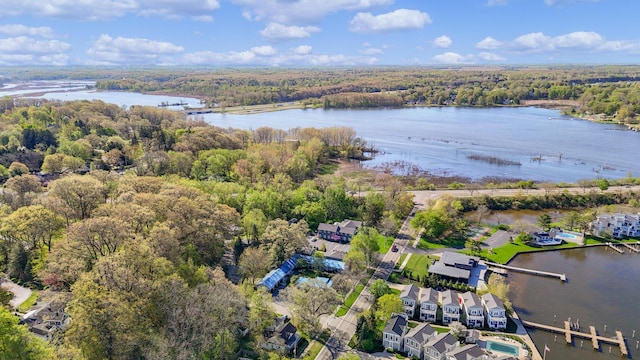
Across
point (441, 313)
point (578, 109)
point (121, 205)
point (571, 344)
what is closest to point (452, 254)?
point (441, 313)

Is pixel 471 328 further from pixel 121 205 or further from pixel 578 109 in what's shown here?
pixel 578 109

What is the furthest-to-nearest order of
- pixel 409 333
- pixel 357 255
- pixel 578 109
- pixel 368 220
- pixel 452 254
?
pixel 578 109, pixel 368 220, pixel 452 254, pixel 357 255, pixel 409 333

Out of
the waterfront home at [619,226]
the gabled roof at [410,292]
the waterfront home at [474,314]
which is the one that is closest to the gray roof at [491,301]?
the waterfront home at [474,314]

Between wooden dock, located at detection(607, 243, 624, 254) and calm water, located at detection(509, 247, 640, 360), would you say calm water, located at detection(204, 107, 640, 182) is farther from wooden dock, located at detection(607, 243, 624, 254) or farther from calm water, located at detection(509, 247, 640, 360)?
calm water, located at detection(509, 247, 640, 360)

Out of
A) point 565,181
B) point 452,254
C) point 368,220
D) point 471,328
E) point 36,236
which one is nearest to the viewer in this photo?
point 471,328

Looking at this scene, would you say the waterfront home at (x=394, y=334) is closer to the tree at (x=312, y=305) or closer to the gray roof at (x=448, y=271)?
the tree at (x=312, y=305)

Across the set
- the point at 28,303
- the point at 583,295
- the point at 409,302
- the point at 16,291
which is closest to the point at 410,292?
the point at 409,302

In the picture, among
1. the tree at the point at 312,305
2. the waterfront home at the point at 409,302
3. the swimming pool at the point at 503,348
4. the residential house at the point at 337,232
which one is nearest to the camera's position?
the swimming pool at the point at 503,348

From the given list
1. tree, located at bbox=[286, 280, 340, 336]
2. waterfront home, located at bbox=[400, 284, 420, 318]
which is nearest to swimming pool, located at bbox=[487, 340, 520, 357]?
waterfront home, located at bbox=[400, 284, 420, 318]
